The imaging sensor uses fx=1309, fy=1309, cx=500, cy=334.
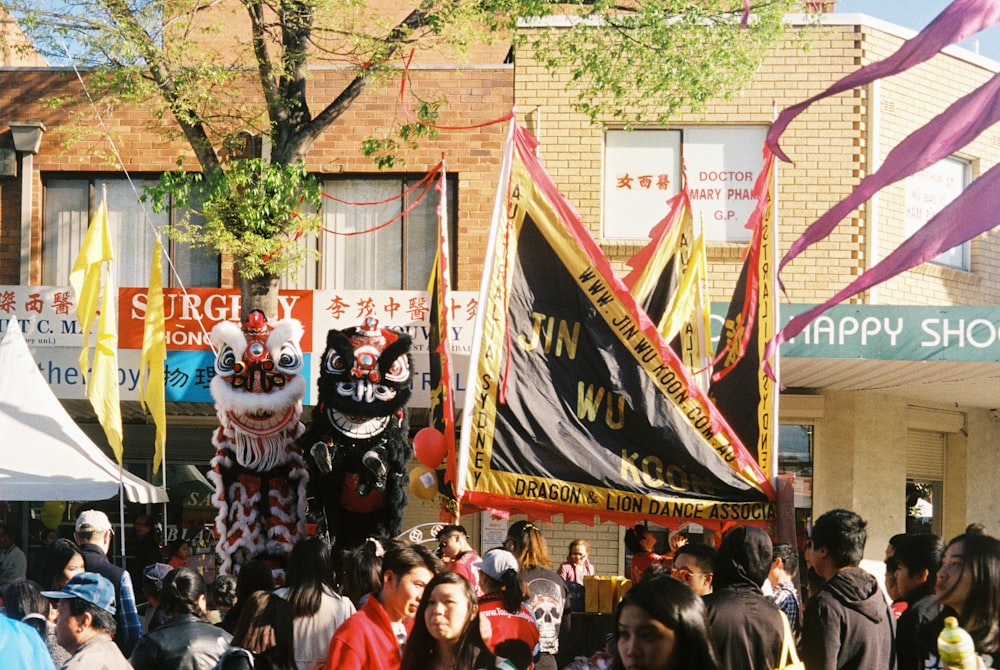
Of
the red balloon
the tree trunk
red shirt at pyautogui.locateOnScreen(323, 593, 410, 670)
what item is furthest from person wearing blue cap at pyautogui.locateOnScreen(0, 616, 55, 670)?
the tree trunk

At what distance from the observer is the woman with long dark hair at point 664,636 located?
3455 millimetres

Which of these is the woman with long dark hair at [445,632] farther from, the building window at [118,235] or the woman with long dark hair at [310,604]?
the building window at [118,235]

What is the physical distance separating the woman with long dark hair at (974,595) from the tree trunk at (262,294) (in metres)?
8.27

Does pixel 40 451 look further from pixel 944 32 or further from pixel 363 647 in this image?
pixel 944 32

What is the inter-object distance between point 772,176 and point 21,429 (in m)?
6.34

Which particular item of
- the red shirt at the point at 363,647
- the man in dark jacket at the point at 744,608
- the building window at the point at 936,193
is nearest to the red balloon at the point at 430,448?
the red shirt at the point at 363,647

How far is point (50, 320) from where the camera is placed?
46.0 feet

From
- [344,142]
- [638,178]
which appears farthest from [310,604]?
[638,178]

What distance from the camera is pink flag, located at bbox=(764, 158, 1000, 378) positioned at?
3650 millimetres

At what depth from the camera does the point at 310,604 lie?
5.71 meters

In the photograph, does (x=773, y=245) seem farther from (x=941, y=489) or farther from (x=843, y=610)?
(x=941, y=489)

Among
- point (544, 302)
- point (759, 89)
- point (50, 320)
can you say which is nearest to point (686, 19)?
point (759, 89)

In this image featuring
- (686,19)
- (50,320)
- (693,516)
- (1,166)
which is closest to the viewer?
(693,516)

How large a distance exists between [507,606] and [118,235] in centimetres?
1087
